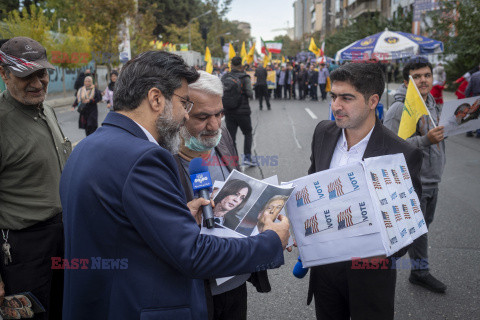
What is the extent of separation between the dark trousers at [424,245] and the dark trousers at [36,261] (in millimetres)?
2849

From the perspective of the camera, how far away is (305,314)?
3.35 m

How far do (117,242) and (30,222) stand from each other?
125cm

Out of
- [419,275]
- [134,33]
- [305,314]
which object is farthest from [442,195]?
[134,33]

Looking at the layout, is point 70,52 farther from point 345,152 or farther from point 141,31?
point 345,152

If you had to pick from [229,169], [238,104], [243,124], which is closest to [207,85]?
[229,169]

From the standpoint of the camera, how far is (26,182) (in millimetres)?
2352

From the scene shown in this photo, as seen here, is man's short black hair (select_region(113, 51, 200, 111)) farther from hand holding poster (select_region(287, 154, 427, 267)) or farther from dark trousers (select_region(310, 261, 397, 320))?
dark trousers (select_region(310, 261, 397, 320))

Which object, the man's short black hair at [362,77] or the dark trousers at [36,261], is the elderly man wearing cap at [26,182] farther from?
the man's short black hair at [362,77]

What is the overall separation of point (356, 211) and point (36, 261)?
1.83m

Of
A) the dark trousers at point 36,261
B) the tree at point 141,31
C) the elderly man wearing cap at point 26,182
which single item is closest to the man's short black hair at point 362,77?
the elderly man wearing cap at point 26,182

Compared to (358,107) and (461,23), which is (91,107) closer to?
(358,107)

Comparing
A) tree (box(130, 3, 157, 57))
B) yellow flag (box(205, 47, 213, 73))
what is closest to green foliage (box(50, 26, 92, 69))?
tree (box(130, 3, 157, 57))

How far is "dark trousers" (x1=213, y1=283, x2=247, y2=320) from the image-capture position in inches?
82.9

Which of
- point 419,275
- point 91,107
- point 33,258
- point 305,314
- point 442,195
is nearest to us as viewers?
point 33,258
